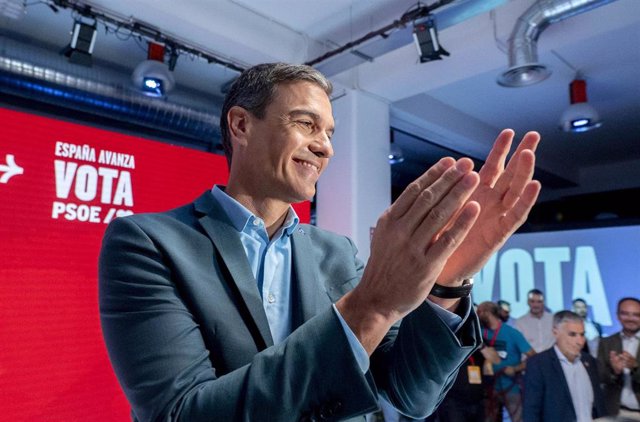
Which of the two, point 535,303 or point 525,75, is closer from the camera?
point 525,75

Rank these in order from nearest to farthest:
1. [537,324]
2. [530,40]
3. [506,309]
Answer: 1. [530,40]
2. [537,324]
3. [506,309]

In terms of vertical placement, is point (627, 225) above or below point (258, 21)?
below

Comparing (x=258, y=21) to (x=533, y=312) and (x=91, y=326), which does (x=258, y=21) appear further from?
(x=533, y=312)

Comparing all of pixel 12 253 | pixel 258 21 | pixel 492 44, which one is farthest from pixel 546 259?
pixel 12 253

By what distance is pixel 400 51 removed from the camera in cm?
446

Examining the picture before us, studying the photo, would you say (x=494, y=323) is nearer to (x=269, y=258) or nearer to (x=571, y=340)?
(x=571, y=340)

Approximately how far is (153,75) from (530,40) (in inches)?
109

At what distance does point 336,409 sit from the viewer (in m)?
0.60

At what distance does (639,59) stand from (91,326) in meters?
5.55

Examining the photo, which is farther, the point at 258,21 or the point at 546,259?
the point at 546,259

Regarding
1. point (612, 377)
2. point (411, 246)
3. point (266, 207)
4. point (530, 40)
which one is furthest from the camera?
point (612, 377)

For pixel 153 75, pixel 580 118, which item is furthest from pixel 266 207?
pixel 580 118

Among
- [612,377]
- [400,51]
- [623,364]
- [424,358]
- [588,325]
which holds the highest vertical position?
[400,51]

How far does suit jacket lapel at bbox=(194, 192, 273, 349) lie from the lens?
2.56ft
